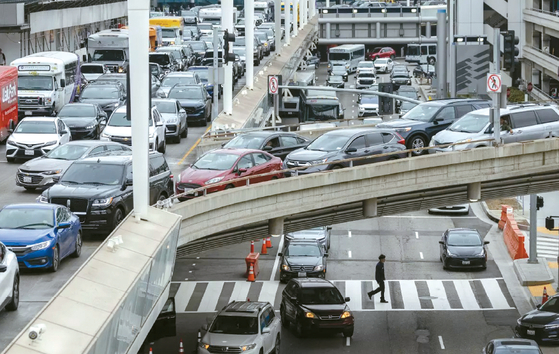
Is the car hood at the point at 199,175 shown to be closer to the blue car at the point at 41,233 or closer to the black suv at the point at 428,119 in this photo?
the blue car at the point at 41,233

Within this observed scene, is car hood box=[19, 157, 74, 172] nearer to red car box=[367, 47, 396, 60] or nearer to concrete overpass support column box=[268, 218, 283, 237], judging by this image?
concrete overpass support column box=[268, 218, 283, 237]

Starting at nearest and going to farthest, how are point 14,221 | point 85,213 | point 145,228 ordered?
point 145,228 < point 14,221 < point 85,213

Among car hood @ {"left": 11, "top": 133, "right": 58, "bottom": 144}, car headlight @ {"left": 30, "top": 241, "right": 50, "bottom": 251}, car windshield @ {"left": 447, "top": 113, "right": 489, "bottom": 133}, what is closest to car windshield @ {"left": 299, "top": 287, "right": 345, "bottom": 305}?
car windshield @ {"left": 447, "top": 113, "right": 489, "bottom": 133}

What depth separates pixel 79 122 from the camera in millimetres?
41656

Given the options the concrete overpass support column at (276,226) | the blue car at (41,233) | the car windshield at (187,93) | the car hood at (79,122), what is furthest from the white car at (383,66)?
the blue car at (41,233)

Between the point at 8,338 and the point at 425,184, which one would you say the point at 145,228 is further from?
the point at 425,184

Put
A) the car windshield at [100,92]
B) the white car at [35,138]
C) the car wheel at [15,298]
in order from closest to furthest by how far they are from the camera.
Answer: the car wheel at [15,298] < the white car at [35,138] < the car windshield at [100,92]

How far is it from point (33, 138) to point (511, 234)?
18.8 m

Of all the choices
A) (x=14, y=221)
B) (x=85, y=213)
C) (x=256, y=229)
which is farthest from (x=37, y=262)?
(x=256, y=229)

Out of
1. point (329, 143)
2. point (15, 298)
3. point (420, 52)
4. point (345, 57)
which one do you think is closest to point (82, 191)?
point (15, 298)

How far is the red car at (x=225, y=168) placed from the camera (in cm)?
2831

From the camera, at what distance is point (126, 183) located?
1095 inches

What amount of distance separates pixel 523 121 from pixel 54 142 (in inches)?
608

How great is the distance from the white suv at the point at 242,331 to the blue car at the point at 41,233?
417cm
